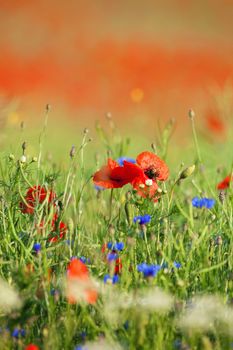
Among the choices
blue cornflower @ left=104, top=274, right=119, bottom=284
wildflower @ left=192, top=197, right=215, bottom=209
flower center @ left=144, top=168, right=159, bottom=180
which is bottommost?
blue cornflower @ left=104, top=274, right=119, bottom=284

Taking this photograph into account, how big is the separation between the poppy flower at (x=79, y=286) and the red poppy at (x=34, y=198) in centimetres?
40

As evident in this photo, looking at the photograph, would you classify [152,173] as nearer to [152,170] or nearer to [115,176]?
[152,170]

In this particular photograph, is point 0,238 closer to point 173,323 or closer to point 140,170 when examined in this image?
point 140,170

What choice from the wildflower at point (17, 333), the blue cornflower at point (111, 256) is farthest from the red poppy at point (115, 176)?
the wildflower at point (17, 333)

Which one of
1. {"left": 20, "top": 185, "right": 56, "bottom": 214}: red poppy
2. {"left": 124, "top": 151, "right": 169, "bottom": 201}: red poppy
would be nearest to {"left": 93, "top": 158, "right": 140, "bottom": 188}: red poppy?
{"left": 124, "top": 151, "right": 169, "bottom": 201}: red poppy

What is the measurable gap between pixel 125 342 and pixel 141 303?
97 millimetres

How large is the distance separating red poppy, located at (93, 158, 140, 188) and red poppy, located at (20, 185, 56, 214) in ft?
0.49

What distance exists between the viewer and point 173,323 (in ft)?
6.31

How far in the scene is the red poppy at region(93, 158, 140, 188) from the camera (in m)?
2.38

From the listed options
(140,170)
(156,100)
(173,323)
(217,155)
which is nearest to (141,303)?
(173,323)

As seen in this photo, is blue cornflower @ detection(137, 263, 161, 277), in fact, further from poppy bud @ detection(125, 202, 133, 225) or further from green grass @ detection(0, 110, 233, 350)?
poppy bud @ detection(125, 202, 133, 225)

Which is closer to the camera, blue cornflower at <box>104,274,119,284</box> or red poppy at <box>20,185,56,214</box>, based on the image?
blue cornflower at <box>104,274,119,284</box>

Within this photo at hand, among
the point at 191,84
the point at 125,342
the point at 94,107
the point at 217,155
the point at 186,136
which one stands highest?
the point at 191,84

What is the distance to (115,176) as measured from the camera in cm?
241
